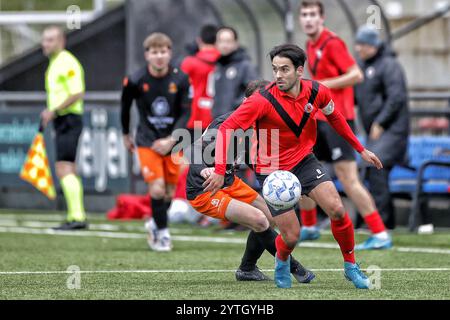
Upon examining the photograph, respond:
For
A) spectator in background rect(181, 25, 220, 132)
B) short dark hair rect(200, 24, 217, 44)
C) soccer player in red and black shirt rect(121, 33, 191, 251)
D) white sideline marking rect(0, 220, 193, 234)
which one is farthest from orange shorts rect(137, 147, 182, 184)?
short dark hair rect(200, 24, 217, 44)

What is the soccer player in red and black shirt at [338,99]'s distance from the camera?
11969mm

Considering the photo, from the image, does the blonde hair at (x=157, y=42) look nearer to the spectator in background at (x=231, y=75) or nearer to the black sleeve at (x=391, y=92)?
the spectator in background at (x=231, y=75)

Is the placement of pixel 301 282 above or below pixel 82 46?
below

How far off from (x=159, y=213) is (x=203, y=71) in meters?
3.81

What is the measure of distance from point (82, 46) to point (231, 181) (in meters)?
11.7

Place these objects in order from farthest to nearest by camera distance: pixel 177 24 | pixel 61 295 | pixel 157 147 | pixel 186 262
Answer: pixel 177 24 < pixel 157 147 < pixel 186 262 < pixel 61 295

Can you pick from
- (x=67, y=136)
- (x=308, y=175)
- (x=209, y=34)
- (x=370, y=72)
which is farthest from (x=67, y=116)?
(x=308, y=175)

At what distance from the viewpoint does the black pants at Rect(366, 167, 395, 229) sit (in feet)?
46.0

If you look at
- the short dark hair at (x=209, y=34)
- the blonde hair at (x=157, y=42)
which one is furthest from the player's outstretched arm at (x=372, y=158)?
the short dark hair at (x=209, y=34)

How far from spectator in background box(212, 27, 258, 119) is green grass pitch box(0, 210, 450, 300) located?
5.10ft

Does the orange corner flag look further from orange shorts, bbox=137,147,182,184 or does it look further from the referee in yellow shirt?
orange shorts, bbox=137,147,182,184
